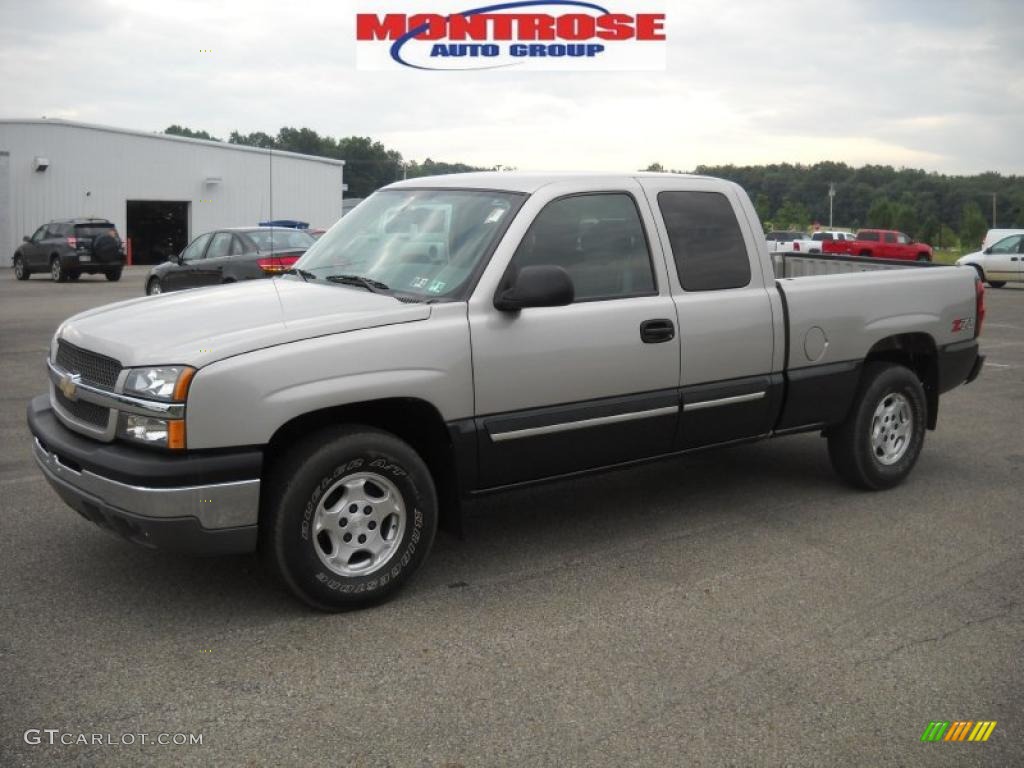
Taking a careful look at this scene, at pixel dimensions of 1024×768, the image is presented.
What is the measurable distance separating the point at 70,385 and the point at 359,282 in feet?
4.46

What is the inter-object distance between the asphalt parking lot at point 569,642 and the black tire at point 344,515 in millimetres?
143

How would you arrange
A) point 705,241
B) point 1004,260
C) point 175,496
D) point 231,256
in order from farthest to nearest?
1. point 1004,260
2. point 231,256
3. point 705,241
4. point 175,496

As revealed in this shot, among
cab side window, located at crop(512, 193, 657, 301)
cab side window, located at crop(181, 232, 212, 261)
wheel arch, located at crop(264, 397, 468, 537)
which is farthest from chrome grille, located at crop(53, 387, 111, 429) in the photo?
cab side window, located at crop(181, 232, 212, 261)

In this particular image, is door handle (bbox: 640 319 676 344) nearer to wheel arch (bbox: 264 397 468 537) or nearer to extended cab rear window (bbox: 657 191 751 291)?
extended cab rear window (bbox: 657 191 751 291)

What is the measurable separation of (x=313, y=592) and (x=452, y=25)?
20.3 meters

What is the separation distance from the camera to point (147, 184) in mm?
43906

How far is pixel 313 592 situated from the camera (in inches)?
173

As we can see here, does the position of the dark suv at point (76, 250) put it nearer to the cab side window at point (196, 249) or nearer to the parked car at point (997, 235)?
the cab side window at point (196, 249)

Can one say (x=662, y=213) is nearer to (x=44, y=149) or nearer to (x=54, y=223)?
(x=54, y=223)

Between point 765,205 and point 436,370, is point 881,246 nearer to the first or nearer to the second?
point 436,370

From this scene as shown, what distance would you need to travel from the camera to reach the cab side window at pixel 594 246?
5.09 m

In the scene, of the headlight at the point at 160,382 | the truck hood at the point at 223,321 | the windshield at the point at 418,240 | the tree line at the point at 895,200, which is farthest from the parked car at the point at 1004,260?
the tree line at the point at 895,200

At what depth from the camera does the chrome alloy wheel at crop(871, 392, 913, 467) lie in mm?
6556

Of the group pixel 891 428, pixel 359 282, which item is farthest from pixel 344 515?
pixel 891 428
